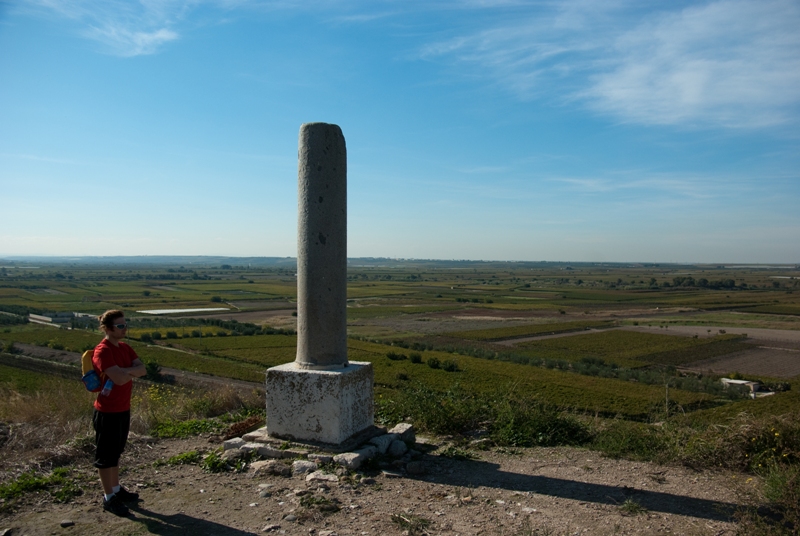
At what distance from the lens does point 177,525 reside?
4.43 metres

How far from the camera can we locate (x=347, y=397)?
6051 mm

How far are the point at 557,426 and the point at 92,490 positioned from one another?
533 cm

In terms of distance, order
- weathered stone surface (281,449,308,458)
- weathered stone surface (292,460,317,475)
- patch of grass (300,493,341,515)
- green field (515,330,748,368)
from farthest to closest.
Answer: green field (515,330,748,368), weathered stone surface (281,449,308,458), weathered stone surface (292,460,317,475), patch of grass (300,493,341,515)

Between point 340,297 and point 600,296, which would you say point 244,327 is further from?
point 600,296

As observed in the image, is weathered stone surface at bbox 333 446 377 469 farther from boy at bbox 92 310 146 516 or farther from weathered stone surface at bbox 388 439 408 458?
boy at bbox 92 310 146 516

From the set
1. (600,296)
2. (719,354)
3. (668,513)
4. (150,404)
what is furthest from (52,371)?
(600,296)

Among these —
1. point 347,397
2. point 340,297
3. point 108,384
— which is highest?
point 340,297

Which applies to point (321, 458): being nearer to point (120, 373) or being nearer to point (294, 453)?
point (294, 453)

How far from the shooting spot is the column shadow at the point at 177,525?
4.31 meters

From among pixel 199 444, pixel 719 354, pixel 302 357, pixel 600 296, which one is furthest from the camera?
pixel 600 296

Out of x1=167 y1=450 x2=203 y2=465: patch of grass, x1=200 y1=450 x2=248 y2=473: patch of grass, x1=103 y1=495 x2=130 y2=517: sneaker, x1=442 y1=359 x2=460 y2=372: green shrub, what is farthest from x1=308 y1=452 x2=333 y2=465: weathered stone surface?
x1=442 y1=359 x2=460 y2=372: green shrub

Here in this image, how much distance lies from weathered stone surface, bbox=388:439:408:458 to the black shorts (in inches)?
108

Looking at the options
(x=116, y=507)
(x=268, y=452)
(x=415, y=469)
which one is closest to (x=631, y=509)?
(x=415, y=469)

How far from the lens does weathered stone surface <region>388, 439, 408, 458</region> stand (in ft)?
20.2
